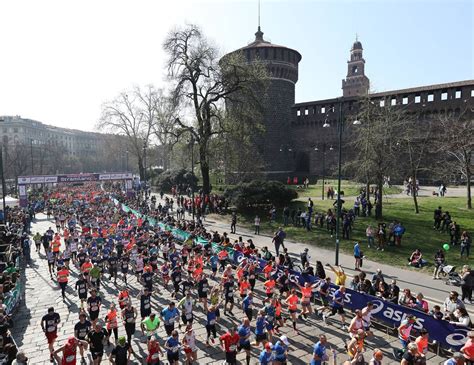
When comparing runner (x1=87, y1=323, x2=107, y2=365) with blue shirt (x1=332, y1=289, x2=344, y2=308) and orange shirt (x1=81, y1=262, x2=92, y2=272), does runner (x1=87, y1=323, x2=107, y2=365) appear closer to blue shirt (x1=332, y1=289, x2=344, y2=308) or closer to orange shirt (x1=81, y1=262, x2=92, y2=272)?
orange shirt (x1=81, y1=262, x2=92, y2=272)

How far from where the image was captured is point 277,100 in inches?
2192

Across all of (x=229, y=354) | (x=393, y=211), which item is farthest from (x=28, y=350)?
(x=393, y=211)

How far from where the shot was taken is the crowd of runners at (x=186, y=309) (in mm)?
8016

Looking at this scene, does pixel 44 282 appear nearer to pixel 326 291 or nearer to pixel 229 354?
pixel 229 354

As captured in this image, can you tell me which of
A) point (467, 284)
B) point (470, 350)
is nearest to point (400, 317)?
point (470, 350)

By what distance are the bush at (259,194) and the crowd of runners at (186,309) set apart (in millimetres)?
9826

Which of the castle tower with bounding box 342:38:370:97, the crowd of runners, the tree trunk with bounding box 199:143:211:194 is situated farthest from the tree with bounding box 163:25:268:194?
the castle tower with bounding box 342:38:370:97

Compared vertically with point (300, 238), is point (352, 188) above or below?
above

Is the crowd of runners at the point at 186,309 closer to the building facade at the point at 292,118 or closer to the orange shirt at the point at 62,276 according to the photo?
the orange shirt at the point at 62,276

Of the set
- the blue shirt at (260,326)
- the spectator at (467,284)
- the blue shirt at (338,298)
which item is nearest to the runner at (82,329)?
the blue shirt at (260,326)

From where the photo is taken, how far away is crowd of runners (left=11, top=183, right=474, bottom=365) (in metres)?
8.02

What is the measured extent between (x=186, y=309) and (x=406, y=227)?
1853 cm

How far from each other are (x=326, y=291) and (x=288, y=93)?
4934cm

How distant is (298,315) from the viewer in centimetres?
1165
